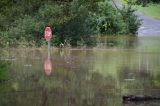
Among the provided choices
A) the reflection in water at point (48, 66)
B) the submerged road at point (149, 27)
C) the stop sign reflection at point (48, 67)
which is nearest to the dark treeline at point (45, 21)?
the reflection in water at point (48, 66)

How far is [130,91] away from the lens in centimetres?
1247

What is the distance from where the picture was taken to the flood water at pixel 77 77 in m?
11.6

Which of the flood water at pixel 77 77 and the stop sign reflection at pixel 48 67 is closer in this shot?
the flood water at pixel 77 77

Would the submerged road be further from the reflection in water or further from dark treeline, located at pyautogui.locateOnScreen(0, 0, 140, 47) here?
the reflection in water

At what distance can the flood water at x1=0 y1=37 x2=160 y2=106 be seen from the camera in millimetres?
11633

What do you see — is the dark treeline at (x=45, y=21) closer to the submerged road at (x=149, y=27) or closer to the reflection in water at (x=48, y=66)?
the reflection in water at (x=48, y=66)

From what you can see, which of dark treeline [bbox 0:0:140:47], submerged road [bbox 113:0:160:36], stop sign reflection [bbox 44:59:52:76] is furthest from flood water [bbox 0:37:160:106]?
submerged road [bbox 113:0:160:36]

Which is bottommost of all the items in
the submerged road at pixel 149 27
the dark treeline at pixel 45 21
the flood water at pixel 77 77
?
the flood water at pixel 77 77

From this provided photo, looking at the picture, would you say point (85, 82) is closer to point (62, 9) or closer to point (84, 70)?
point (84, 70)

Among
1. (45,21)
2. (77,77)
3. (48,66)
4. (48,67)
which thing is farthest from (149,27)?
(77,77)

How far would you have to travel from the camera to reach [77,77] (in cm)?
1513

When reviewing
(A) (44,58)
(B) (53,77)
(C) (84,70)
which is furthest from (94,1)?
(B) (53,77)

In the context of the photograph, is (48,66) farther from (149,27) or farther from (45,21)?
(149,27)

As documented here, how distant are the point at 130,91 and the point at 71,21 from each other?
13.2m
